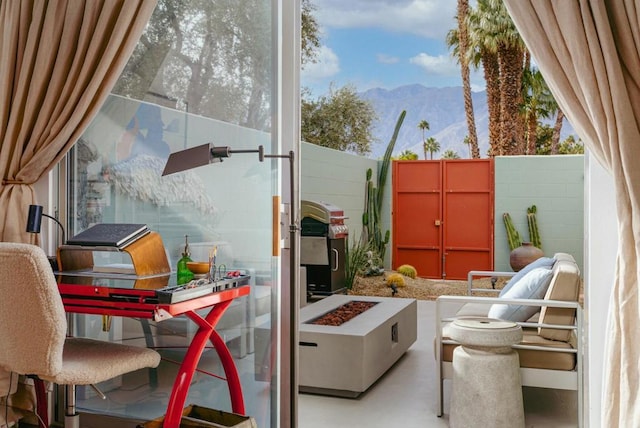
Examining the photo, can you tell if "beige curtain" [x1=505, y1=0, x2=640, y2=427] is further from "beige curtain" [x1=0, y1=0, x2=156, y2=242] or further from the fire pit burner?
the fire pit burner

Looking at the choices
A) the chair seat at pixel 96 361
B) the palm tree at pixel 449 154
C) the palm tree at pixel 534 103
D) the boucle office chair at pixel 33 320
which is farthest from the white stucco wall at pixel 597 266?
the palm tree at pixel 449 154

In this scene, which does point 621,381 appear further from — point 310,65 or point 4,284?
point 310,65

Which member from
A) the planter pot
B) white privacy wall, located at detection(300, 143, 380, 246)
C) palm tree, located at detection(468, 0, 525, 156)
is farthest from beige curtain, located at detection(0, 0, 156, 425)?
palm tree, located at detection(468, 0, 525, 156)

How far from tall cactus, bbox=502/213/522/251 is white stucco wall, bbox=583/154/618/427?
643 centimetres

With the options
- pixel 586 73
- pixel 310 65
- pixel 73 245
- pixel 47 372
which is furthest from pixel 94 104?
pixel 310 65

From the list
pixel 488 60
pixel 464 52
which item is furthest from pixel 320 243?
pixel 464 52

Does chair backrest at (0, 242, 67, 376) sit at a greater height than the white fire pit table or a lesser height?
greater

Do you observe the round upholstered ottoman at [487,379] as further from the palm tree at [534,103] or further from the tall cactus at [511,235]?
the palm tree at [534,103]

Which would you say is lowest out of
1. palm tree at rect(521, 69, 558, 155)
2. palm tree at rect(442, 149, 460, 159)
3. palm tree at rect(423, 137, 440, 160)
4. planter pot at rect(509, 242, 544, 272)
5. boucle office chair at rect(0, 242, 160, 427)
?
planter pot at rect(509, 242, 544, 272)

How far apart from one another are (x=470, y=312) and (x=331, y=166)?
171 inches

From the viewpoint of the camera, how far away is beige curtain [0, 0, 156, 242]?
2.76 meters

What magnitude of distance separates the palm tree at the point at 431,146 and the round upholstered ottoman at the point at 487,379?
13.5 meters

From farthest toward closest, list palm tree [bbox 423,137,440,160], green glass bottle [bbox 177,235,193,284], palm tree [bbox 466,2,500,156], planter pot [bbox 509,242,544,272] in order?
palm tree [bbox 423,137,440,160] < palm tree [bbox 466,2,500,156] < planter pot [bbox 509,242,544,272] < green glass bottle [bbox 177,235,193,284]

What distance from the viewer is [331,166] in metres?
8.05
